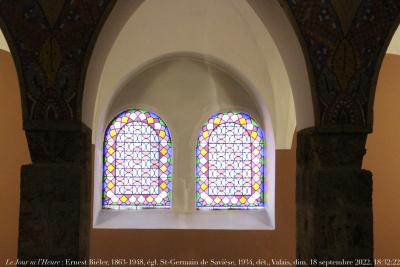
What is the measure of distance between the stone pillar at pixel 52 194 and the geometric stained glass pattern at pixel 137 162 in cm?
424

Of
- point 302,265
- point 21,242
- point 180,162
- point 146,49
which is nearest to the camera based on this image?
point 21,242

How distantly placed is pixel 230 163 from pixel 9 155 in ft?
10.6

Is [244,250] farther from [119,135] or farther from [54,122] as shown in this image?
[54,122]

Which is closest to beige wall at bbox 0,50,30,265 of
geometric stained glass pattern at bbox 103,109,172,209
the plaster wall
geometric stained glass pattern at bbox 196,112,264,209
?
the plaster wall

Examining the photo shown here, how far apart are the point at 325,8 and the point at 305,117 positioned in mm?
823

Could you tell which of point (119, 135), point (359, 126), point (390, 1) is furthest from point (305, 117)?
point (119, 135)

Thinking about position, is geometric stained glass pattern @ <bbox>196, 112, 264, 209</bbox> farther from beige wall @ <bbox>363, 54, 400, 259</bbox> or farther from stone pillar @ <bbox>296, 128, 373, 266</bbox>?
stone pillar @ <bbox>296, 128, 373, 266</bbox>

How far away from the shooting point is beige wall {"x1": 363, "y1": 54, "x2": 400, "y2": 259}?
6992 millimetres

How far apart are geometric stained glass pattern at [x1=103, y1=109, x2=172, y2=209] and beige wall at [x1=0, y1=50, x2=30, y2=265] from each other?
1.34 m

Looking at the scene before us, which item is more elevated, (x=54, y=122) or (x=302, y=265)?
(x=54, y=122)

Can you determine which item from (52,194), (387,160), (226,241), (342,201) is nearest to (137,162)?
(226,241)

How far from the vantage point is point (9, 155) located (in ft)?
21.9

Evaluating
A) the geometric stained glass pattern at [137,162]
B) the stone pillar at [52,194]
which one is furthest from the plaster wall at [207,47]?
the stone pillar at [52,194]

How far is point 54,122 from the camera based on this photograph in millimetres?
3242
